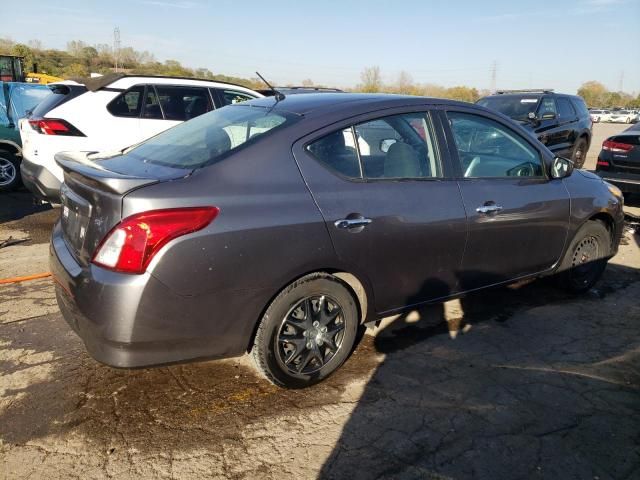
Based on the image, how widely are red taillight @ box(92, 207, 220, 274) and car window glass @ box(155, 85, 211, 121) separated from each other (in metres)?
5.06

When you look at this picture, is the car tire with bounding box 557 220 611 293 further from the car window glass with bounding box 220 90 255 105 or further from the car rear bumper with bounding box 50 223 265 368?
the car window glass with bounding box 220 90 255 105

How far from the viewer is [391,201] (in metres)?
3.12

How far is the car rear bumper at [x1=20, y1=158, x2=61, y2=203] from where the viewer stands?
19.6 ft

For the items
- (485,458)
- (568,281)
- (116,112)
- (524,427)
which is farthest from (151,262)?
(116,112)

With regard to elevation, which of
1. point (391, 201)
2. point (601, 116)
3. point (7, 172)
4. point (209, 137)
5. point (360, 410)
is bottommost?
point (360, 410)

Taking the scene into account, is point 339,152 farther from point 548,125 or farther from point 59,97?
point 548,125

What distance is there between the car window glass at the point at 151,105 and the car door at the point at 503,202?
15.2 feet

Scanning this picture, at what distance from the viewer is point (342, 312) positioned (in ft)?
10.2

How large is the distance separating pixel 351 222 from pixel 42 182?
468 cm

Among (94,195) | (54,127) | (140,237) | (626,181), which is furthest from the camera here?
(626,181)

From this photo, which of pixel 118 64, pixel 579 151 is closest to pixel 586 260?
pixel 579 151

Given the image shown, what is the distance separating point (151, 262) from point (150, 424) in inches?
36.6

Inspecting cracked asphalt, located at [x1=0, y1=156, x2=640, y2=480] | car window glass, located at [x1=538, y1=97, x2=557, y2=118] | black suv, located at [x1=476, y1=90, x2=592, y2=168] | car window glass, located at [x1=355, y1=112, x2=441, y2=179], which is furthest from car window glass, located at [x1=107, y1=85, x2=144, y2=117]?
car window glass, located at [x1=538, y1=97, x2=557, y2=118]

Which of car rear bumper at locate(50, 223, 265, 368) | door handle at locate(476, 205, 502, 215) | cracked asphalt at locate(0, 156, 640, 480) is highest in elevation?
door handle at locate(476, 205, 502, 215)
